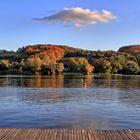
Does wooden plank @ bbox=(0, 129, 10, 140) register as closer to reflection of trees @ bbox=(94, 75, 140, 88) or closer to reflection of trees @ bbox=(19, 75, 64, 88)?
reflection of trees @ bbox=(19, 75, 64, 88)

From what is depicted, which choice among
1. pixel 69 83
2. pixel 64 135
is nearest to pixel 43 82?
pixel 69 83

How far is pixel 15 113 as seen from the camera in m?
37.1

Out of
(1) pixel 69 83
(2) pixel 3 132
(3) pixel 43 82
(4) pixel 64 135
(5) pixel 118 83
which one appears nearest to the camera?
(4) pixel 64 135

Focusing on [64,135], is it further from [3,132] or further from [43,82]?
[43,82]

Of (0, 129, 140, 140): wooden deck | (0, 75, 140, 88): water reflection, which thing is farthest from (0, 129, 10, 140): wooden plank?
(0, 75, 140, 88): water reflection

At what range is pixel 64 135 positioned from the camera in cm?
2141

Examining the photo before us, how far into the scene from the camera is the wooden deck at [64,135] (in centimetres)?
2075

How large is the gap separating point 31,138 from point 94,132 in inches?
156

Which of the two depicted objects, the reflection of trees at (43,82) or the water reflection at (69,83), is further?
the reflection of trees at (43,82)

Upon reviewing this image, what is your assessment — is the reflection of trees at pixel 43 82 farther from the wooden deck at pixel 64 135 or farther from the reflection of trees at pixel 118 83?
the wooden deck at pixel 64 135

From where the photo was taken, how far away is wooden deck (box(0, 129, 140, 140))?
68.1 ft

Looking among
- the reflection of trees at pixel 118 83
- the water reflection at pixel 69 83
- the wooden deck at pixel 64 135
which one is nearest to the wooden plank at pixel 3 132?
the wooden deck at pixel 64 135

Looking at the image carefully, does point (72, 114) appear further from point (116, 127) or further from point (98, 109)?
point (116, 127)

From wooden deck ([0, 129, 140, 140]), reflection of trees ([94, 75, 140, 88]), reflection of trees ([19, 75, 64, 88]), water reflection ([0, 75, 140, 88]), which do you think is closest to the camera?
wooden deck ([0, 129, 140, 140])
